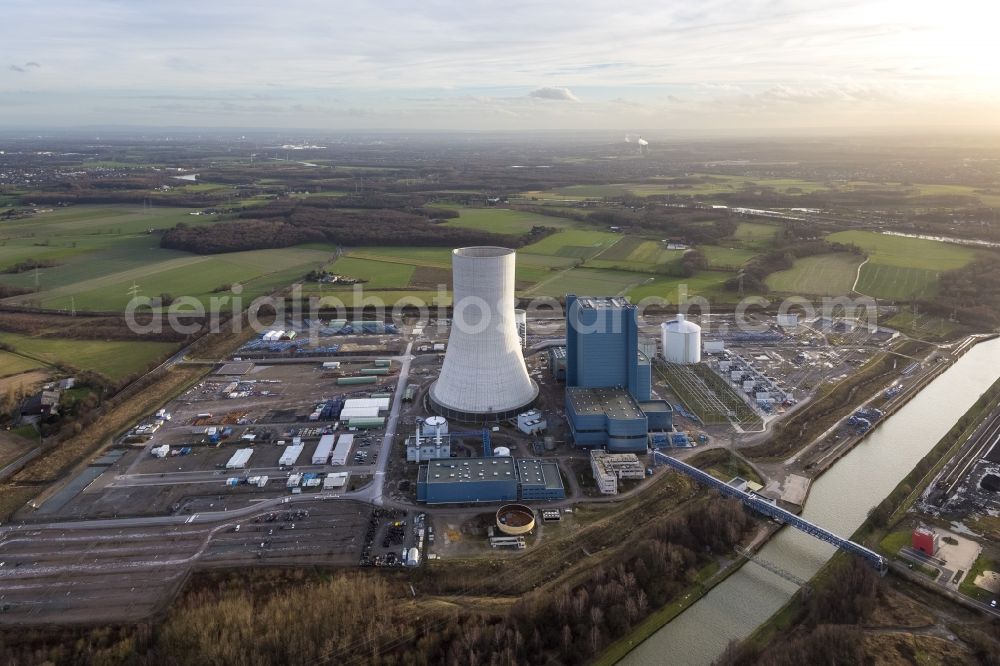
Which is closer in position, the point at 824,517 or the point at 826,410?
the point at 824,517

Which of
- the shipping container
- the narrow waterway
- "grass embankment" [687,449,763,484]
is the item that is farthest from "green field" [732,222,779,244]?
the shipping container

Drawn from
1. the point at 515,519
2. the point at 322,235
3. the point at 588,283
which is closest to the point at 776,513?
the point at 515,519

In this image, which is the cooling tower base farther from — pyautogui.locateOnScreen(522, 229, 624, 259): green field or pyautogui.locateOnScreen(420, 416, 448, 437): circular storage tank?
pyautogui.locateOnScreen(522, 229, 624, 259): green field

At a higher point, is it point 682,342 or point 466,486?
point 682,342

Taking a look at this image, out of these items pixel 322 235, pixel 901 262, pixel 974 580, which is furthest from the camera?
pixel 322 235

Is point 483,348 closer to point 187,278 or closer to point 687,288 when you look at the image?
point 687,288

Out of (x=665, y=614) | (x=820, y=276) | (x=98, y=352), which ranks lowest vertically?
(x=665, y=614)

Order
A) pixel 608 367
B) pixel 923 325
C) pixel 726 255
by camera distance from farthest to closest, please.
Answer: pixel 726 255 → pixel 923 325 → pixel 608 367

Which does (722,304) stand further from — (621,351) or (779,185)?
(779,185)
